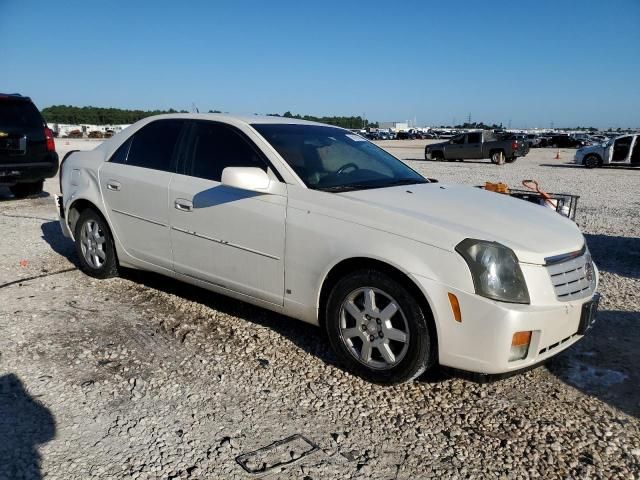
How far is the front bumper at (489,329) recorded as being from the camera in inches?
115

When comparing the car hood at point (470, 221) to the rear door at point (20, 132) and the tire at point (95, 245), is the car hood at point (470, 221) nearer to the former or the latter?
the tire at point (95, 245)

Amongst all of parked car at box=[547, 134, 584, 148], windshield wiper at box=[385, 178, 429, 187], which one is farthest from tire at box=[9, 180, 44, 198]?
parked car at box=[547, 134, 584, 148]

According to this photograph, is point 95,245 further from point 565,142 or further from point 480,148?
point 565,142

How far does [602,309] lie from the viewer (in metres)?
4.79

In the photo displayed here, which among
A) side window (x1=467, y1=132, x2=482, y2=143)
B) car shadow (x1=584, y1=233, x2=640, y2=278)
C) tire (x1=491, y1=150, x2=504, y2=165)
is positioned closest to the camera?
car shadow (x1=584, y1=233, x2=640, y2=278)

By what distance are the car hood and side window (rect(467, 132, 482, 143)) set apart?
79.3ft

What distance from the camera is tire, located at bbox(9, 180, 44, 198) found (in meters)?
10.9

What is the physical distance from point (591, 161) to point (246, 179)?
23262 mm

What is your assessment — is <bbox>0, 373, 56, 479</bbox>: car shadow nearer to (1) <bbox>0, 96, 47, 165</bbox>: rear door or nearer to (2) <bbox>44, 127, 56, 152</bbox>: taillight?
(1) <bbox>0, 96, 47, 165</bbox>: rear door

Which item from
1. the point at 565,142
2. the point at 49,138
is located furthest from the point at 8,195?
the point at 565,142

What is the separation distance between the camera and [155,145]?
479 centimetres

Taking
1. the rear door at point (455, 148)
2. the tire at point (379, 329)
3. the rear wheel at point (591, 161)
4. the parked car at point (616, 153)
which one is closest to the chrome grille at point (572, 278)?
the tire at point (379, 329)

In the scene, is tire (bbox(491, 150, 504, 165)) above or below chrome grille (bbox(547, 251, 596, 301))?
below

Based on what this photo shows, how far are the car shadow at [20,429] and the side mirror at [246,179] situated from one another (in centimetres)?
170
